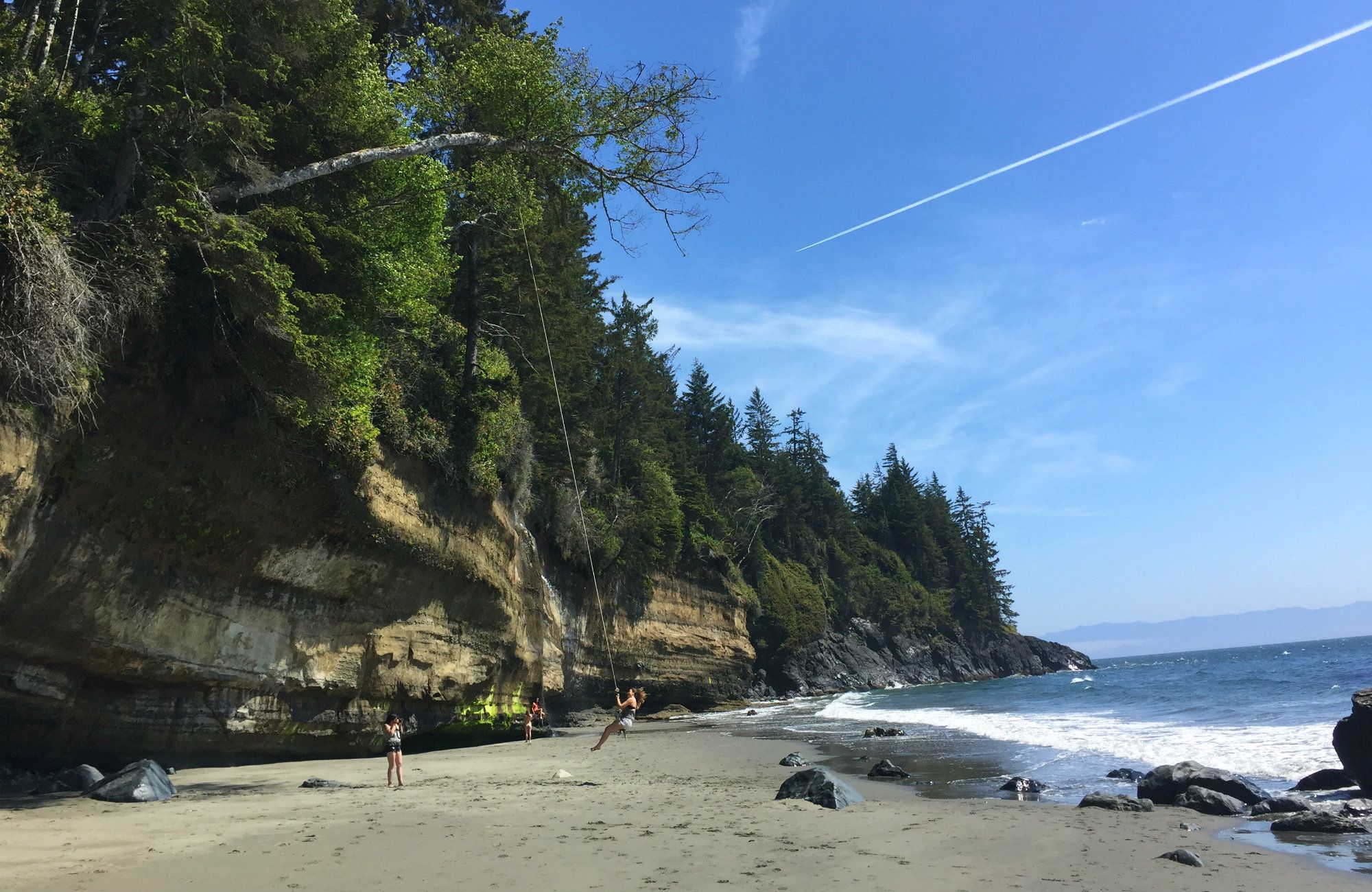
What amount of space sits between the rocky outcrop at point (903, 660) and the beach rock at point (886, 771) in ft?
139

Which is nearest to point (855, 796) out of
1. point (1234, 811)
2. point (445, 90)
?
point (1234, 811)

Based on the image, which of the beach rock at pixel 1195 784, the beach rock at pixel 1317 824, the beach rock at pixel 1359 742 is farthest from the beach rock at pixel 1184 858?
the beach rock at pixel 1359 742

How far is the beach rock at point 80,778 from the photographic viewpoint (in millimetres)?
11422

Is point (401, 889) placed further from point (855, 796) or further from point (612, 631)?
point (612, 631)

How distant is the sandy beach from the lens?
7.09 m

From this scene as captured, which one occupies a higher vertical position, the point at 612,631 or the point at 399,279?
the point at 399,279

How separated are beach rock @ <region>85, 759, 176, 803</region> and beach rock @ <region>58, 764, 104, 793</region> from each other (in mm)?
584

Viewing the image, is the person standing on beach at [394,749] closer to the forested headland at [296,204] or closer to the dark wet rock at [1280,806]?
the forested headland at [296,204]

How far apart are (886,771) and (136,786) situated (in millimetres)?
12511

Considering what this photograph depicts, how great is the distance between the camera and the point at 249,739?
15.1 metres

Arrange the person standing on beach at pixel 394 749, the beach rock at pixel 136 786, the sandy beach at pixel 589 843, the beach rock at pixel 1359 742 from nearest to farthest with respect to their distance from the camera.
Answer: the sandy beach at pixel 589 843, the beach rock at pixel 136 786, the beach rock at pixel 1359 742, the person standing on beach at pixel 394 749

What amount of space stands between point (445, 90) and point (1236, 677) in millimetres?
53566

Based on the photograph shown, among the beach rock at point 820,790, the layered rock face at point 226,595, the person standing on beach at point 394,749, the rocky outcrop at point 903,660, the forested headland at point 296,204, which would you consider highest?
the forested headland at point 296,204

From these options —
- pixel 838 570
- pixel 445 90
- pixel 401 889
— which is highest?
pixel 445 90
